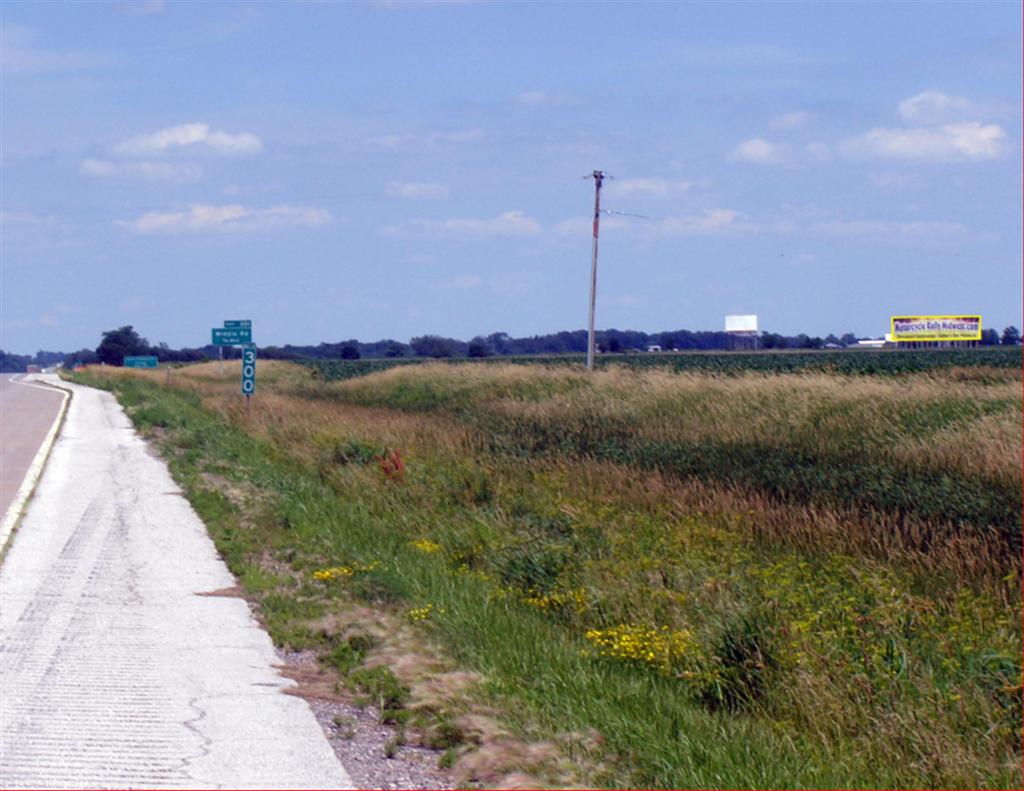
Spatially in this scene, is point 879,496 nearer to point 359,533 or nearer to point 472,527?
point 472,527

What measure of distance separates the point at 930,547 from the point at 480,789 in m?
6.74

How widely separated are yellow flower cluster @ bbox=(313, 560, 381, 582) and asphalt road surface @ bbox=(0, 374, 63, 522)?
680 cm

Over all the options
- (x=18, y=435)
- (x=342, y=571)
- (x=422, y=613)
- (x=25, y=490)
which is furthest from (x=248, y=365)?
(x=422, y=613)

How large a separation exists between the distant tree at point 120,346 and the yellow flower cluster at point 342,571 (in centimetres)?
10668

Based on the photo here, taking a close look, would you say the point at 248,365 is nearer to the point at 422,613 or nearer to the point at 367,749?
the point at 422,613

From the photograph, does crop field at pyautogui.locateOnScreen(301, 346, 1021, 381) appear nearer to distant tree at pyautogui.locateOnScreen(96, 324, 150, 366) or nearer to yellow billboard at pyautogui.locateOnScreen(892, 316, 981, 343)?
yellow billboard at pyautogui.locateOnScreen(892, 316, 981, 343)

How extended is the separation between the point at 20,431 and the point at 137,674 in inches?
1065

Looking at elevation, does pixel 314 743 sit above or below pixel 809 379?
below

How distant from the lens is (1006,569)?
1068 cm

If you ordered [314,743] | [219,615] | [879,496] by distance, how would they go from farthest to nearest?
[879,496] → [219,615] → [314,743]

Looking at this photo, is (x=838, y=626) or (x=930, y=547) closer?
(x=838, y=626)

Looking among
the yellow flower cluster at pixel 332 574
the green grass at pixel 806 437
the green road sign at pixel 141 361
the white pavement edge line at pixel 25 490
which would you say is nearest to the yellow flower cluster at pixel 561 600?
the yellow flower cluster at pixel 332 574

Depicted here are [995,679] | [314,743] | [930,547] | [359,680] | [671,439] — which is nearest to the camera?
[314,743]

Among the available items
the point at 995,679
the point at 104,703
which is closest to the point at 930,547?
the point at 995,679
